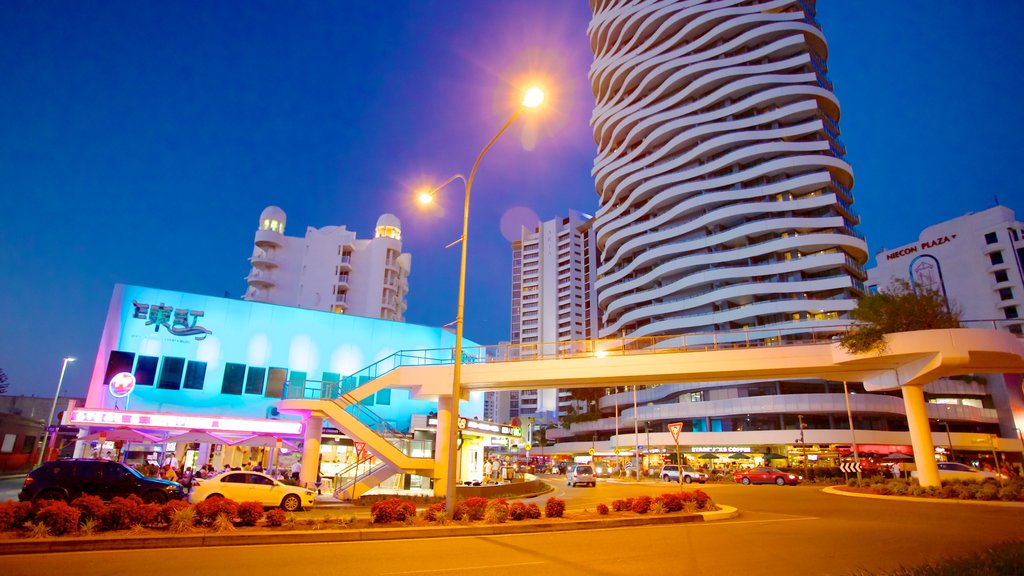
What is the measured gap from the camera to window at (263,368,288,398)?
146ft

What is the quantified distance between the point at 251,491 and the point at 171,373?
2546 centimetres

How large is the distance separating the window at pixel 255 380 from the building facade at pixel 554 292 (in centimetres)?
10592

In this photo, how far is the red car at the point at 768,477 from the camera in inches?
1797

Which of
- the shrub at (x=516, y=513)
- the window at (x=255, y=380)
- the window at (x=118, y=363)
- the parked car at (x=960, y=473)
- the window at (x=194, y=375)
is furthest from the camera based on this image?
the window at (x=255, y=380)

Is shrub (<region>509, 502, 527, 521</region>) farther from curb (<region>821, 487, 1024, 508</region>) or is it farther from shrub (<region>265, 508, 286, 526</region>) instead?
curb (<region>821, 487, 1024, 508</region>)

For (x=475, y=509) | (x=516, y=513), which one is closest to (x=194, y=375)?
(x=475, y=509)

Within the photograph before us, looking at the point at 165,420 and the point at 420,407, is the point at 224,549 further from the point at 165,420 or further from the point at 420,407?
the point at 420,407

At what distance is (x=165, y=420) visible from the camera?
113 feet

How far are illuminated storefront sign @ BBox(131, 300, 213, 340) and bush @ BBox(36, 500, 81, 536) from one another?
110ft

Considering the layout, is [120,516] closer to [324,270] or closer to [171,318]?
[171,318]

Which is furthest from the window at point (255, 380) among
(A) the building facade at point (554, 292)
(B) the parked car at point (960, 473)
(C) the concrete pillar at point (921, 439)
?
(A) the building facade at point (554, 292)

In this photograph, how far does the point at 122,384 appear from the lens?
127ft

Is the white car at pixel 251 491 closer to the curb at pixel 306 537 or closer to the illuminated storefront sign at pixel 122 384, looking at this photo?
Result: the curb at pixel 306 537

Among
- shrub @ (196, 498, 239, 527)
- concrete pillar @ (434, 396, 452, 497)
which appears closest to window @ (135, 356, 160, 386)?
concrete pillar @ (434, 396, 452, 497)
